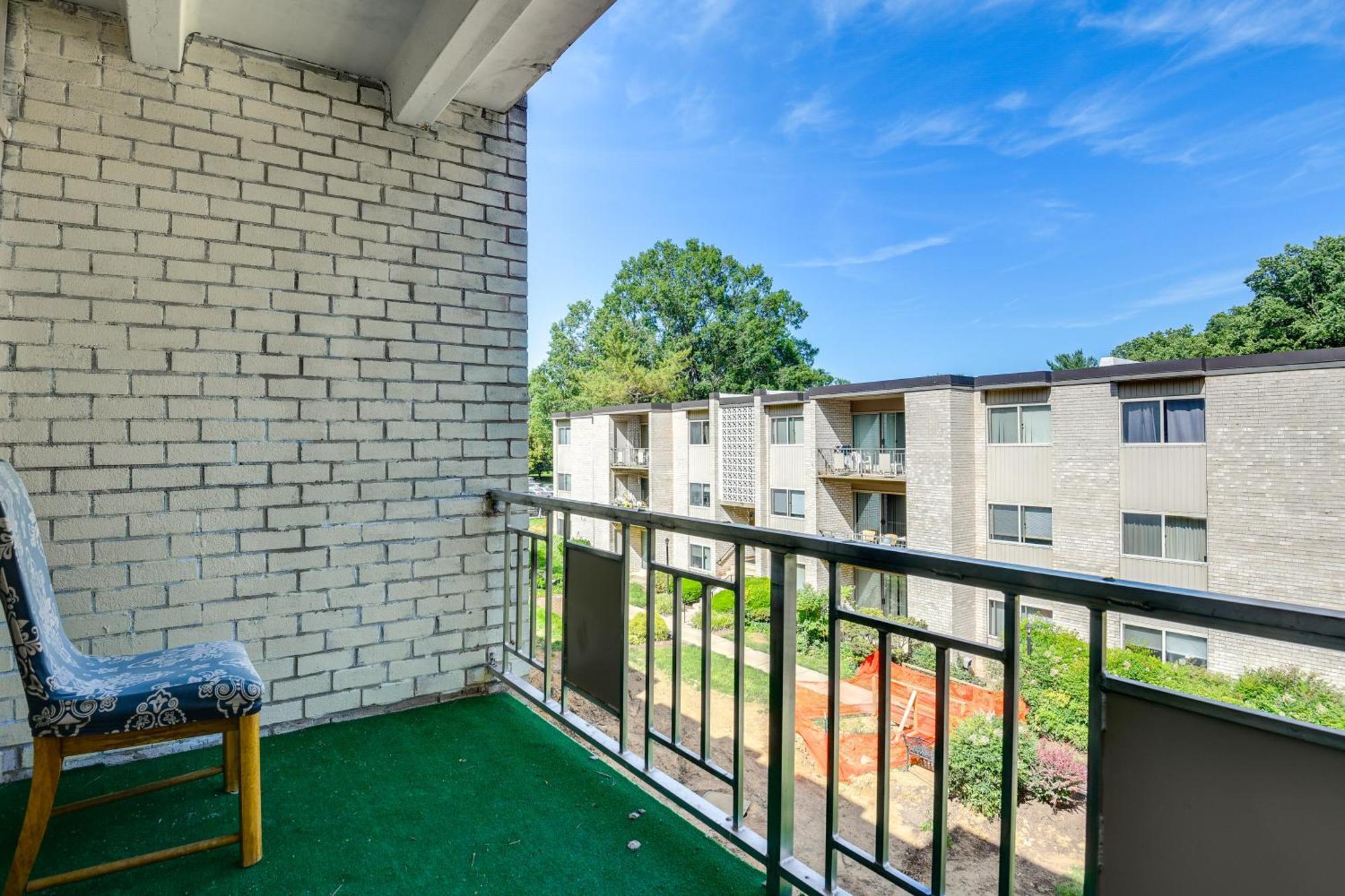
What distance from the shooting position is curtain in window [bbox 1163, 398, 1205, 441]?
7090 millimetres

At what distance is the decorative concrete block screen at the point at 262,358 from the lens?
2092 millimetres

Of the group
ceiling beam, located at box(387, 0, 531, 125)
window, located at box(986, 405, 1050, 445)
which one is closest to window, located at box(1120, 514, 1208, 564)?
window, located at box(986, 405, 1050, 445)

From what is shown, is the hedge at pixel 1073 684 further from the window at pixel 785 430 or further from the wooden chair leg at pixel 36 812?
the window at pixel 785 430

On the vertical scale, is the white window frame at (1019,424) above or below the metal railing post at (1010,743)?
above

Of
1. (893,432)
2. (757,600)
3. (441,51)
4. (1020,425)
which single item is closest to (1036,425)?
(1020,425)

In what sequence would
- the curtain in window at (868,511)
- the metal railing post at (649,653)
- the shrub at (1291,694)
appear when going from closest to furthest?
the shrub at (1291,694) → the metal railing post at (649,653) → the curtain in window at (868,511)

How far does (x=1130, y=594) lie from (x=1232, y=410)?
7.87 m

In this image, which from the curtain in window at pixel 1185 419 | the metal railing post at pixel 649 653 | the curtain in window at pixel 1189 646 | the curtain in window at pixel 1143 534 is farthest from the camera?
the curtain in window at pixel 1143 534

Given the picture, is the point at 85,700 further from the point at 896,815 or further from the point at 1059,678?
the point at 896,815

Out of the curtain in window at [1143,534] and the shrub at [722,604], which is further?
the shrub at [722,604]

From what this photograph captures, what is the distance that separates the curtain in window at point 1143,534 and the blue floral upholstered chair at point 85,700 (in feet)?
30.7

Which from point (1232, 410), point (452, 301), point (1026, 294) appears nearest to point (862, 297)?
point (1026, 294)

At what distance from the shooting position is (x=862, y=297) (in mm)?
29719

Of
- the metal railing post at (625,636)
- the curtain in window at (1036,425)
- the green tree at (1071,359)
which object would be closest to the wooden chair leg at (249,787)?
the metal railing post at (625,636)
